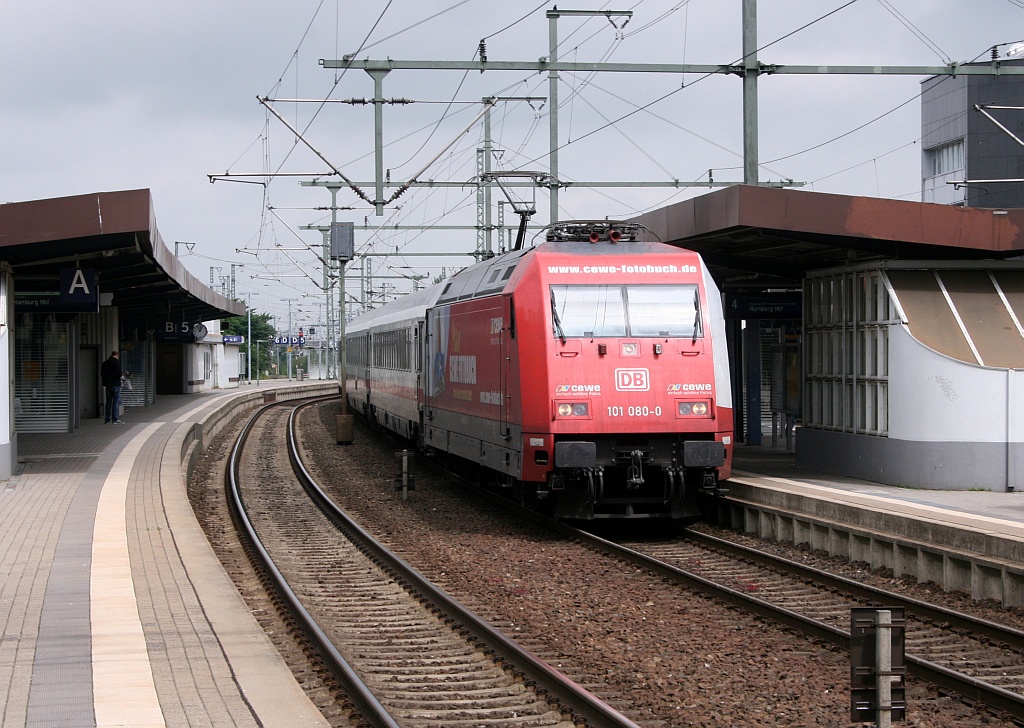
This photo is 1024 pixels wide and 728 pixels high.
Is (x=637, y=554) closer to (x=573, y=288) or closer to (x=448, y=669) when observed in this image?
(x=573, y=288)

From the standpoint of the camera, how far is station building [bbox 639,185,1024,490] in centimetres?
1486

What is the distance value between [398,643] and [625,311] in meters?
5.77

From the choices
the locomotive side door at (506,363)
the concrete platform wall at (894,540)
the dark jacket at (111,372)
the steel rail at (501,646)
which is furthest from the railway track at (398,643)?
the dark jacket at (111,372)

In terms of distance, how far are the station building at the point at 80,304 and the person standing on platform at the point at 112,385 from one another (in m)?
0.75

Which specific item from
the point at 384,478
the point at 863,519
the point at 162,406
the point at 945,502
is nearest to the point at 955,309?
the point at 945,502

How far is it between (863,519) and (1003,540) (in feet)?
7.37

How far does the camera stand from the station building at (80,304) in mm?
16281

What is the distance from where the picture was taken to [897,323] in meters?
15.5

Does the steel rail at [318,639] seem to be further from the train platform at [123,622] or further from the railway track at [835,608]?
the railway track at [835,608]

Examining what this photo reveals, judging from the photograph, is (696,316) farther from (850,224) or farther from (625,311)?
(850,224)

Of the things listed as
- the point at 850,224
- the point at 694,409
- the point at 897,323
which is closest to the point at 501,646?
the point at 694,409

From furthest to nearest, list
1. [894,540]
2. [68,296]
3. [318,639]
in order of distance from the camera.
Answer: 1. [68,296]
2. [894,540]
3. [318,639]

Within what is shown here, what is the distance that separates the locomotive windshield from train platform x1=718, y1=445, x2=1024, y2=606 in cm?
251

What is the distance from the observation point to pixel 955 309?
16.0 m
